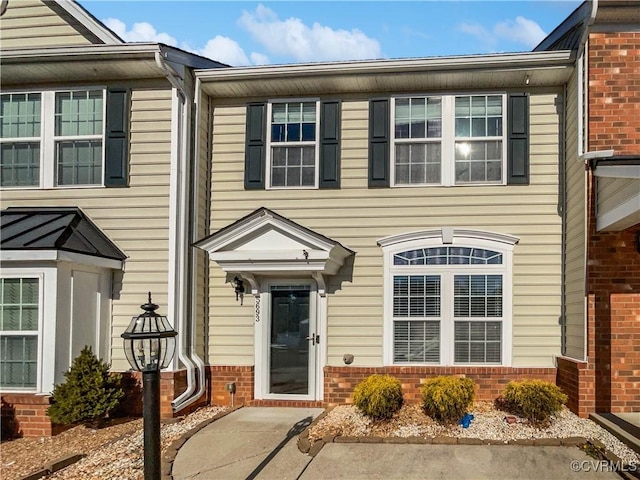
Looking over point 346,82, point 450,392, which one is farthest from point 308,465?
point 346,82

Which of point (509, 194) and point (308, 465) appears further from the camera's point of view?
point (509, 194)

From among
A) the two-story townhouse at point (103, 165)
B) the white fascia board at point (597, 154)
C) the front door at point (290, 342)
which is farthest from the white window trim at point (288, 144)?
the white fascia board at point (597, 154)

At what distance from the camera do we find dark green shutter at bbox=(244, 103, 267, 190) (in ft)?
28.1

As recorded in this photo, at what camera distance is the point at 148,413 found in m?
4.08

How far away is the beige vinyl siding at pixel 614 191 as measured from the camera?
5.92m

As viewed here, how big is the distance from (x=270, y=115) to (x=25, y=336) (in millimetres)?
4542

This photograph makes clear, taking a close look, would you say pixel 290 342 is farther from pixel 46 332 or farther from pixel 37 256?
pixel 37 256

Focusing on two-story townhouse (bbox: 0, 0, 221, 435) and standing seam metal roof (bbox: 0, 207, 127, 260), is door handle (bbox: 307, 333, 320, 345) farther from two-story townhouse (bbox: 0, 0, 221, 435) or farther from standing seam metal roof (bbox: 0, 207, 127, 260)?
standing seam metal roof (bbox: 0, 207, 127, 260)

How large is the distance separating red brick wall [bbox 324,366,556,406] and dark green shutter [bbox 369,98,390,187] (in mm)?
2696

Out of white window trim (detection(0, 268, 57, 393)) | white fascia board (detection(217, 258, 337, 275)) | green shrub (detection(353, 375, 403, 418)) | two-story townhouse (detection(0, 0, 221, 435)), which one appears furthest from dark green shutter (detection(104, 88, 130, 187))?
green shrub (detection(353, 375, 403, 418))

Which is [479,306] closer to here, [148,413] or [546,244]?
[546,244]

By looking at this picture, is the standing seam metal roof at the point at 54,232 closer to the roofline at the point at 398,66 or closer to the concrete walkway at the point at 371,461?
the roofline at the point at 398,66

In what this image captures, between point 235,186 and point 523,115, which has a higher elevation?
point 523,115

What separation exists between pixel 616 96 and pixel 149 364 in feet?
20.9
